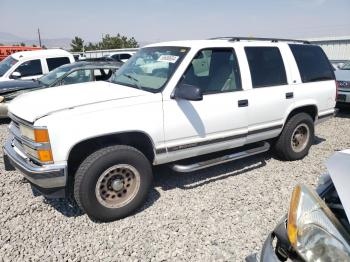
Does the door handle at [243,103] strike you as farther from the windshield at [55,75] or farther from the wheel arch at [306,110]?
the windshield at [55,75]

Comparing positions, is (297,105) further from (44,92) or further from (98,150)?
(44,92)

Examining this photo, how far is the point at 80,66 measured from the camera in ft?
25.2

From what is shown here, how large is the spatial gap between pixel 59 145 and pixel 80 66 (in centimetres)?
502

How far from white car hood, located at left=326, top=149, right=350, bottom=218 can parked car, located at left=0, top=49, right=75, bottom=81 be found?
29.7 feet

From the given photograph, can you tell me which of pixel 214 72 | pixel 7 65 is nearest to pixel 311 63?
pixel 214 72

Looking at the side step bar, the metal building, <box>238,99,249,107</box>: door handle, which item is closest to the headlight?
the side step bar

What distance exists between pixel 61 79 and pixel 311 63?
17.0ft

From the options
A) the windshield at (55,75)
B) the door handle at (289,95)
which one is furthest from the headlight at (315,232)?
the windshield at (55,75)

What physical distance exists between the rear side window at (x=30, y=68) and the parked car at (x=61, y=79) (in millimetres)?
1341

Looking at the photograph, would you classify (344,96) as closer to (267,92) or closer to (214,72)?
(267,92)

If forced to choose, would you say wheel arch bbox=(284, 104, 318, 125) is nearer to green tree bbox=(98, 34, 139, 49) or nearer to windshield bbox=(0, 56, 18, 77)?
windshield bbox=(0, 56, 18, 77)

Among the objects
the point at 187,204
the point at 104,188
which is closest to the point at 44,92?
the point at 104,188

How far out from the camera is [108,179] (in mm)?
3473

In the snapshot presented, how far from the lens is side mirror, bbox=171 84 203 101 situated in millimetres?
3508
